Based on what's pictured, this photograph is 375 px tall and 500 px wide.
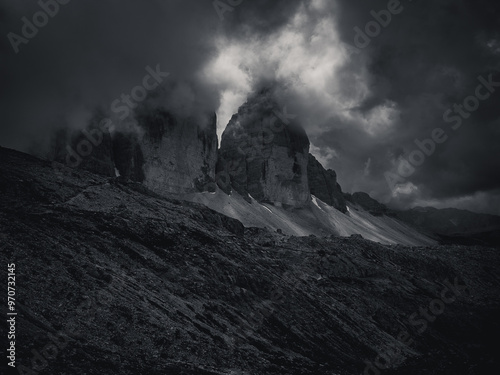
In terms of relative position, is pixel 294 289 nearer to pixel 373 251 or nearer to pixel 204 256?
pixel 204 256

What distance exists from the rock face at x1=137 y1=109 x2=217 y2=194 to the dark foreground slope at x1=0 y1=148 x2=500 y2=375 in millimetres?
72094

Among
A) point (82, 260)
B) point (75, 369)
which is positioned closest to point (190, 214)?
point (82, 260)

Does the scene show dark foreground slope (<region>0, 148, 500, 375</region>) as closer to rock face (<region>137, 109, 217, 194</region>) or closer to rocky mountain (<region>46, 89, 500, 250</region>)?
rocky mountain (<region>46, 89, 500, 250</region>)

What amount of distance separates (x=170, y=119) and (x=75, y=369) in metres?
124

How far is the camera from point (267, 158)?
18000 centimetres

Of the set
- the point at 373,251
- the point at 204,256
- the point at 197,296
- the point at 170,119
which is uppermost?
the point at 170,119

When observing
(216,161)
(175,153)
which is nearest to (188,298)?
(175,153)

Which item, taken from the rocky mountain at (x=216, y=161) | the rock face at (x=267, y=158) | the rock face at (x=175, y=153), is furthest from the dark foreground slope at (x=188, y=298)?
the rock face at (x=267, y=158)

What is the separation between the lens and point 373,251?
6625 centimetres

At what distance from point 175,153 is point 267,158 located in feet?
197

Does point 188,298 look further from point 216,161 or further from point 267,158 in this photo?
point 267,158

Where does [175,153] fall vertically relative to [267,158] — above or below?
below

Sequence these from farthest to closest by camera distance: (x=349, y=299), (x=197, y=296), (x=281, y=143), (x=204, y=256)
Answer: (x=281, y=143) → (x=349, y=299) → (x=204, y=256) → (x=197, y=296)

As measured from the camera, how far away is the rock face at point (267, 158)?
175 m
